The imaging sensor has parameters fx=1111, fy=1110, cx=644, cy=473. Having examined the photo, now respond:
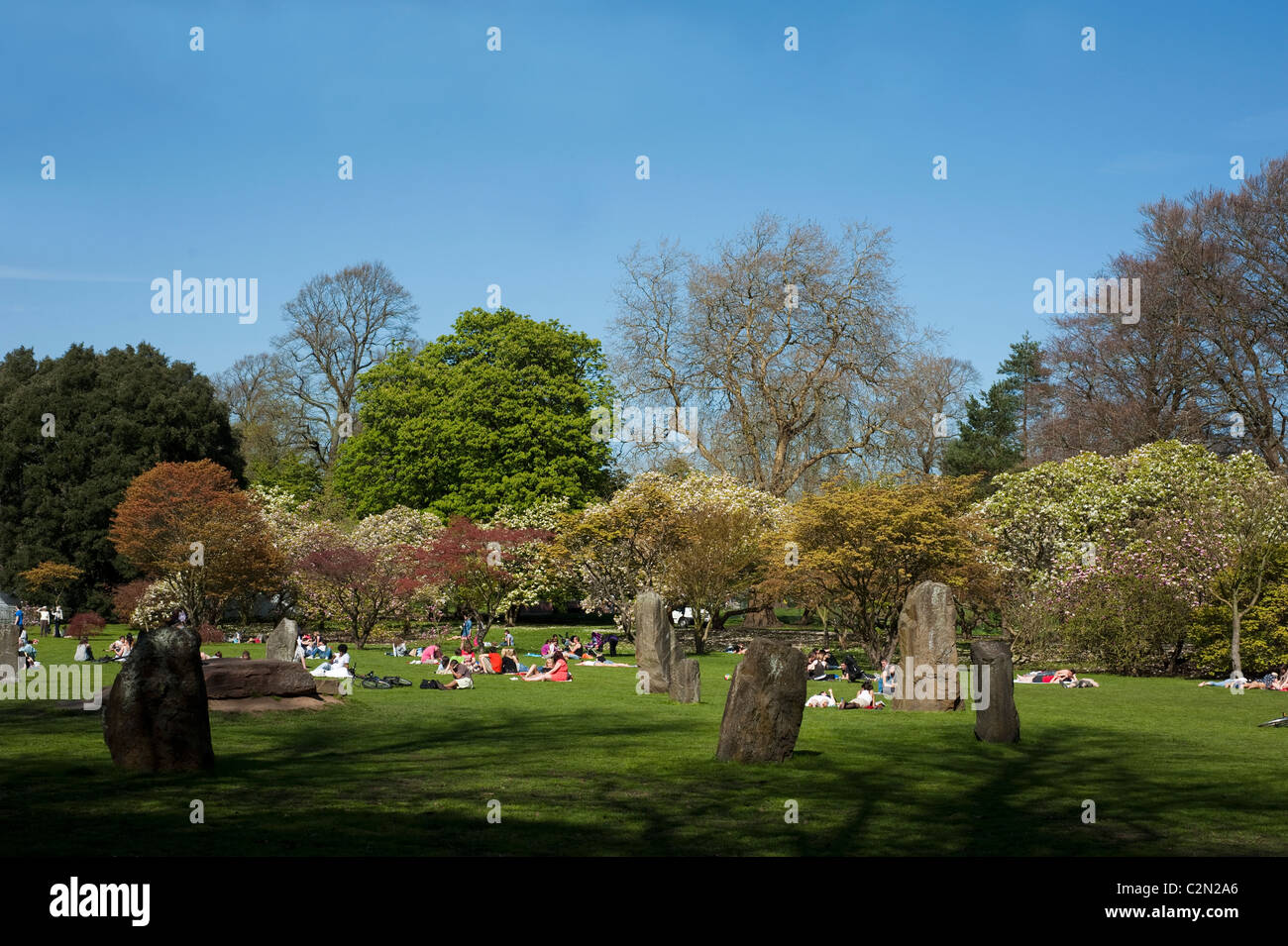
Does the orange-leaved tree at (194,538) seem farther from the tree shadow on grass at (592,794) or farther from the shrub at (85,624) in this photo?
the tree shadow on grass at (592,794)

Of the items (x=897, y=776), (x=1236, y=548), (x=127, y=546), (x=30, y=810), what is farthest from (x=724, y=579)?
(x=30, y=810)

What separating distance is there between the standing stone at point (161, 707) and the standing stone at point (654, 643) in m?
13.2

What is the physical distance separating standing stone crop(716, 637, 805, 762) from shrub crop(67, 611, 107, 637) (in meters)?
35.4

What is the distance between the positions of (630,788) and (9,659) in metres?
16.7

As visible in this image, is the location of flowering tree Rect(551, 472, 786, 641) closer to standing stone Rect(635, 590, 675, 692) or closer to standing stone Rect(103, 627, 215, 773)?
standing stone Rect(635, 590, 675, 692)

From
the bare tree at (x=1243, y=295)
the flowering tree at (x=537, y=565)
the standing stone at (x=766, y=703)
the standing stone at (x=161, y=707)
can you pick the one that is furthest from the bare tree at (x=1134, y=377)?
the standing stone at (x=161, y=707)

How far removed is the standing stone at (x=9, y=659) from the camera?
21734 mm

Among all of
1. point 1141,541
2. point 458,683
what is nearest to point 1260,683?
point 1141,541

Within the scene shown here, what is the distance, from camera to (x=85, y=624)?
41719 millimetres

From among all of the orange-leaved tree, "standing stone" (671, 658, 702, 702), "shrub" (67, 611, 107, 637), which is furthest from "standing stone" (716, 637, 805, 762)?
"shrub" (67, 611, 107, 637)

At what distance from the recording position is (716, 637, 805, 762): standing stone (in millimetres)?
13117

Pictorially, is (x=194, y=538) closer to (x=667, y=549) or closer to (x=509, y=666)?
(x=509, y=666)

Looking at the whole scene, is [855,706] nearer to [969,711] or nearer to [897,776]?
[969,711]
